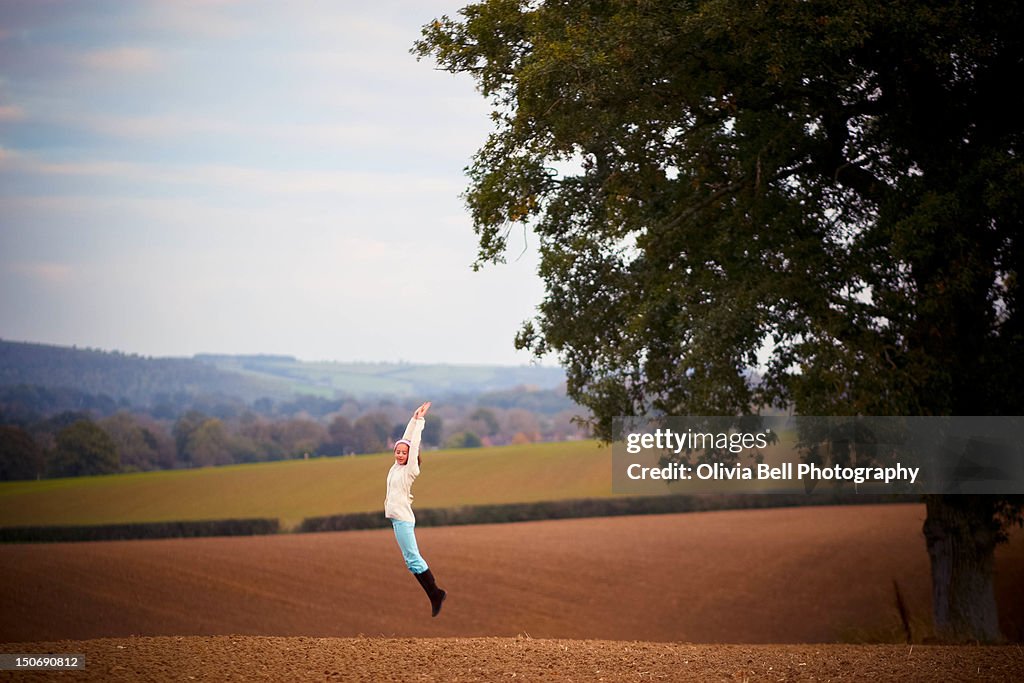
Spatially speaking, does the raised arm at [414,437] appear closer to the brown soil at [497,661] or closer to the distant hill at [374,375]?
the brown soil at [497,661]

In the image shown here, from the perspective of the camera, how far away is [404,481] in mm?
8859

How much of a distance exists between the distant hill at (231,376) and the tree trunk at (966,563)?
40326 millimetres

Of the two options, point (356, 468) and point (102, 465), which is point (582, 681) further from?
point (102, 465)

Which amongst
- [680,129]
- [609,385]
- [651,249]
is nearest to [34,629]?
[609,385]

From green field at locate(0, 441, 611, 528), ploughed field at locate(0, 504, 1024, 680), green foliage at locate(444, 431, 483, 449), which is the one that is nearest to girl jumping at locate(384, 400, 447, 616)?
ploughed field at locate(0, 504, 1024, 680)

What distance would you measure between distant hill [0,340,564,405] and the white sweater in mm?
47654

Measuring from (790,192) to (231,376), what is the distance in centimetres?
12647

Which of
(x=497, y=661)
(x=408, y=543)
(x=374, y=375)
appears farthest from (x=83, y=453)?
(x=374, y=375)

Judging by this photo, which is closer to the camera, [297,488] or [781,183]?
[781,183]

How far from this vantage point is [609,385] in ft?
54.6

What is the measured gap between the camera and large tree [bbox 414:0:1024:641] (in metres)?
13.4

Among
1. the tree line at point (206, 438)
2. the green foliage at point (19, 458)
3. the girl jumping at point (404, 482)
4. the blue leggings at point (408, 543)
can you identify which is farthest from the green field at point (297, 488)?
the girl jumping at point (404, 482)

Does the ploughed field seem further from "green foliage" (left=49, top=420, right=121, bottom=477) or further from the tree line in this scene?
"green foliage" (left=49, top=420, right=121, bottom=477)

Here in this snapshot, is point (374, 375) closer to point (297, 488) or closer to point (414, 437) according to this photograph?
point (297, 488)
